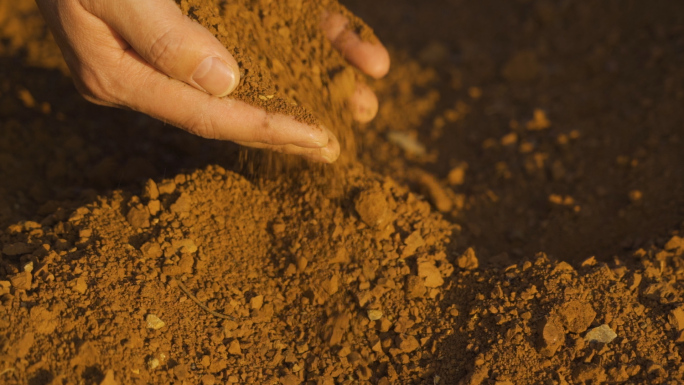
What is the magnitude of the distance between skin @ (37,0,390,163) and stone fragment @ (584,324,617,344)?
1.17m

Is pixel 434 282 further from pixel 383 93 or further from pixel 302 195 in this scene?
pixel 383 93

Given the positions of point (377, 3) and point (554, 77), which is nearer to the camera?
point (554, 77)

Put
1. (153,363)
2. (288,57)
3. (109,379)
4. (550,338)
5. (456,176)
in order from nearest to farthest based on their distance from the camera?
(109,379), (153,363), (550,338), (288,57), (456,176)

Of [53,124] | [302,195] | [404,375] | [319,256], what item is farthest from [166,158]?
[404,375]

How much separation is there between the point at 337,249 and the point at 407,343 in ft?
1.54

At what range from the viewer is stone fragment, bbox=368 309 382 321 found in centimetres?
231

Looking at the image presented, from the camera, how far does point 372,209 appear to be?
2500mm

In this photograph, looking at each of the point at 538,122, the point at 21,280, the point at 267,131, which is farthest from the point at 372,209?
the point at 538,122

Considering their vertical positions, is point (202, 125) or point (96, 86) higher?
point (202, 125)

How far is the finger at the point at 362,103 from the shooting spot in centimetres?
294

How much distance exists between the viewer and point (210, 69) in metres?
2.12

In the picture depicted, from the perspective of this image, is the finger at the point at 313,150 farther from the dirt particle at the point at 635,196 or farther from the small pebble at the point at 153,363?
the dirt particle at the point at 635,196

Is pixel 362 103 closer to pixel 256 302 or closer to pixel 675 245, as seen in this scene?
pixel 256 302

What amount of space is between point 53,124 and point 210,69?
1.61m
